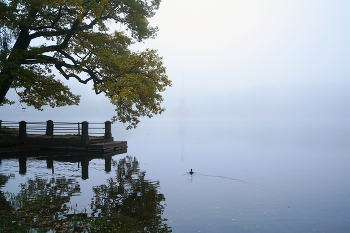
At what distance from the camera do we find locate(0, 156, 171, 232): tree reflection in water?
956 cm

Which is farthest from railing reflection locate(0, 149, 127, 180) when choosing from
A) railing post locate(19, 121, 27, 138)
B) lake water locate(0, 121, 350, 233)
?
railing post locate(19, 121, 27, 138)

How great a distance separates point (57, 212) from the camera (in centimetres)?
1104

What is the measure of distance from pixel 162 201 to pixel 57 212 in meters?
4.45

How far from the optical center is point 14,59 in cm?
2119

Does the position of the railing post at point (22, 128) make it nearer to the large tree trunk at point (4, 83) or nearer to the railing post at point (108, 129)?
the large tree trunk at point (4, 83)

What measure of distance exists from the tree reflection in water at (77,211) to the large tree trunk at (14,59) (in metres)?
7.40

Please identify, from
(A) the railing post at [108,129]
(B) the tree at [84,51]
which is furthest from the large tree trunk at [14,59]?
(A) the railing post at [108,129]

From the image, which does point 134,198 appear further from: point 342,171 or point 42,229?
point 342,171

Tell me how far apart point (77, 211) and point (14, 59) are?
14.1 metres

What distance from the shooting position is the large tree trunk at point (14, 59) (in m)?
20.8

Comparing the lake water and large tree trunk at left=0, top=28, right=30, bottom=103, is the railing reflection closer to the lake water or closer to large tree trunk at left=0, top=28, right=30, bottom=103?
the lake water

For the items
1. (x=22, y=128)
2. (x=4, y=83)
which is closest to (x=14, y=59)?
(x=4, y=83)

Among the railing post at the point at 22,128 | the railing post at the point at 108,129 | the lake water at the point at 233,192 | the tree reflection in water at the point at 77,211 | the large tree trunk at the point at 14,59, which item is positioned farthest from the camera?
the railing post at the point at 108,129

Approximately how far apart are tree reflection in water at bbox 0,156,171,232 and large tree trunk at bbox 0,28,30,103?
24.3ft
